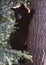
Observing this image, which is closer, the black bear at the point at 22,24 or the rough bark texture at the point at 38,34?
the rough bark texture at the point at 38,34

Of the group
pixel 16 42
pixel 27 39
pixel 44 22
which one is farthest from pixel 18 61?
pixel 44 22

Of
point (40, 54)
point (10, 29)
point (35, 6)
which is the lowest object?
point (40, 54)

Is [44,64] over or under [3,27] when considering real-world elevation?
under

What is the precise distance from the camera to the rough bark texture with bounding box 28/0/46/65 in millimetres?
3600

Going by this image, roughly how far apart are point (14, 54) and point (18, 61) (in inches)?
23.3

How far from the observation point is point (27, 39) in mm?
3785

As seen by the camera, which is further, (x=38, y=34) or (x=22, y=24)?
(x=22, y=24)

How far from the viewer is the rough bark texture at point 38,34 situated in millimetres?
3600

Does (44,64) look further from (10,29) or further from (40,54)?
(10,29)

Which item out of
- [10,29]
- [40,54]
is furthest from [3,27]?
[40,54]

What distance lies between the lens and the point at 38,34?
3631mm

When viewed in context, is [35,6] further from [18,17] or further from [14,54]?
[14,54]

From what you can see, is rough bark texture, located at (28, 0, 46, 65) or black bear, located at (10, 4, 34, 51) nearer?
rough bark texture, located at (28, 0, 46, 65)

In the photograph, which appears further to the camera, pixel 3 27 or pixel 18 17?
pixel 18 17
